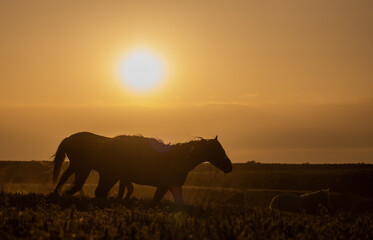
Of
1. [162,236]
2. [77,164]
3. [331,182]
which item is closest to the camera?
[162,236]

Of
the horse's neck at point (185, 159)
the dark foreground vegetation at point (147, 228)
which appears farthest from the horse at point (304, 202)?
the dark foreground vegetation at point (147, 228)

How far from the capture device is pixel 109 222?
6957mm

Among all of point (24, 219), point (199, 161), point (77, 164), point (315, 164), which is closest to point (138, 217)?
point (24, 219)

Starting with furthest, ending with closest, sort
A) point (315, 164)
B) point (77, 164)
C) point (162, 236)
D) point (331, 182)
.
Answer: point (315, 164) → point (331, 182) → point (77, 164) → point (162, 236)

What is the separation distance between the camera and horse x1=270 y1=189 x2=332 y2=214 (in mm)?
24797

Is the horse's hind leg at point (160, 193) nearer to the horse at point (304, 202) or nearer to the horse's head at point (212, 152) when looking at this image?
the horse's head at point (212, 152)

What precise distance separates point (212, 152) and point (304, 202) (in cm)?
833

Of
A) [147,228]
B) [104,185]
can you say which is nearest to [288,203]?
[104,185]

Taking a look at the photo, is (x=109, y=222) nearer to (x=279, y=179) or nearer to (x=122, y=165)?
(x=122, y=165)

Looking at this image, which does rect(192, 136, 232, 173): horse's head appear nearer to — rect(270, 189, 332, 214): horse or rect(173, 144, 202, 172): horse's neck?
rect(173, 144, 202, 172): horse's neck

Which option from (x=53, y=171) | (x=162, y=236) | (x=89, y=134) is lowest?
(x=162, y=236)

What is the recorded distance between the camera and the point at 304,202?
25.0m

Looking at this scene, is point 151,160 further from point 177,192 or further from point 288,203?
point 288,203

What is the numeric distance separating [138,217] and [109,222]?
71 cm
